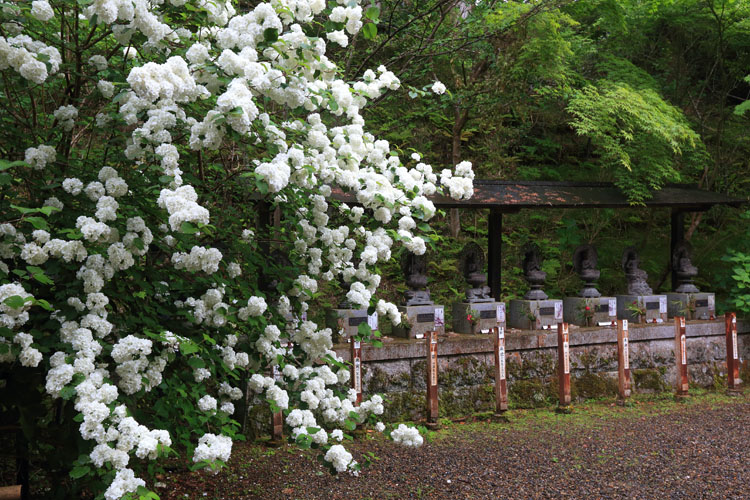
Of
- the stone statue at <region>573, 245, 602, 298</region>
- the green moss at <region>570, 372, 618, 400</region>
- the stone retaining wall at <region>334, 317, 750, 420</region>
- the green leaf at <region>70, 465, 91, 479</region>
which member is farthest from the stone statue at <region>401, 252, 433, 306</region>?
the green leaf at <region>70, 465, 91, 479</region>

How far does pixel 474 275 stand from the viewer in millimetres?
8305

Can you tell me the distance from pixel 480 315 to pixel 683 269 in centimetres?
Result: 380

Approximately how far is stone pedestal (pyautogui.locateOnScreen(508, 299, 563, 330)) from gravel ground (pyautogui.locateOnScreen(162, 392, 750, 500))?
1466mm

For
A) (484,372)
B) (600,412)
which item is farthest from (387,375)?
(600,412)

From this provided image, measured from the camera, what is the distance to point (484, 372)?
7812mm

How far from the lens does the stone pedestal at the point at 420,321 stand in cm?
764

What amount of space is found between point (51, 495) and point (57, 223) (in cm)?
183

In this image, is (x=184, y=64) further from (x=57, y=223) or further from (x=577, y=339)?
(x=577, y=339)

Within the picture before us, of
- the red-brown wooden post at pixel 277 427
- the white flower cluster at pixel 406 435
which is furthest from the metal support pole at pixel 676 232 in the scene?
the white flower cluster at pixel 406 435

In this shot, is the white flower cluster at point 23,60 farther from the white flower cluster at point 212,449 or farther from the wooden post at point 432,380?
the wooden post at point 432,380

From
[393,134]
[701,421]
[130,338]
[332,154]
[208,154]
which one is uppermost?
[393,134]

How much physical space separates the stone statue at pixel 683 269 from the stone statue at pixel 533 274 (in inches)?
99.2

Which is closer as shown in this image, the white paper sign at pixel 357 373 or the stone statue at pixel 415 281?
the white paper sign at pixel 357 373

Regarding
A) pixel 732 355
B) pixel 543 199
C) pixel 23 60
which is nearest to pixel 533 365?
pixel 543 199
